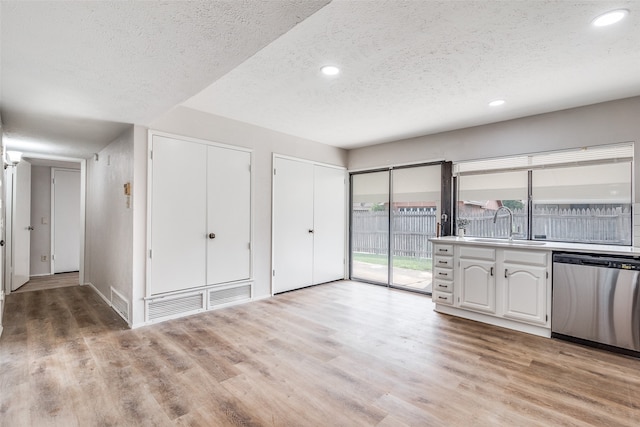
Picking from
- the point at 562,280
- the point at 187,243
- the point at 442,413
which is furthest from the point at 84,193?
the point at 562,280

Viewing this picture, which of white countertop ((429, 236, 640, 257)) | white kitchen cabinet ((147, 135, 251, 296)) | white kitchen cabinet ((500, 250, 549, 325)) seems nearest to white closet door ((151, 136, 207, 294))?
white kitchen cabinet ((147, 135, 251, 296))

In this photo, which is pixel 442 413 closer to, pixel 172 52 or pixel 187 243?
pixel 172 52

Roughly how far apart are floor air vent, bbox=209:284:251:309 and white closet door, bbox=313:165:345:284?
52.1 inches

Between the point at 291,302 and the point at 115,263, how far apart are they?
2.28 metres

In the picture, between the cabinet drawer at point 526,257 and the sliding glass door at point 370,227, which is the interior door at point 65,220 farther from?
the cabinet drawer at point 526,257

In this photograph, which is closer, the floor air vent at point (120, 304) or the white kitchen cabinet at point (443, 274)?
the floor air vent at point (120, 304)

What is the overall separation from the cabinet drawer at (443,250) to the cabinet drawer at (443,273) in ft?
0.64

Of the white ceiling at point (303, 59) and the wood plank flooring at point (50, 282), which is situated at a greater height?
the white ceiling at point (303, 59)

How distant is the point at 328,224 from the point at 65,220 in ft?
17.4

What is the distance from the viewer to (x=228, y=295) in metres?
4.01

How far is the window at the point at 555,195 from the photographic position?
327 cm

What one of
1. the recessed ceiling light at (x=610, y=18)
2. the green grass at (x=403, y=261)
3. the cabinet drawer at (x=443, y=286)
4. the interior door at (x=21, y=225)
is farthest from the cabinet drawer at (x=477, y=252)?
the interior door at (x=21, y=225)

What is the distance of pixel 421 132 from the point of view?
4.54 metres

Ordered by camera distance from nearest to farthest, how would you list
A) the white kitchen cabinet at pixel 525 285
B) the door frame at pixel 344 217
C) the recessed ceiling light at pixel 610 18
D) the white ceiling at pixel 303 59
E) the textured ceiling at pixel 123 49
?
the textured ceiling at pixel 123 49, the white ceiling at pixel 303 59, the recessed ceiling light at pixel 610 18, the white kitchen cabinet at pixel 525 285, the door frame at pixel 344 217
